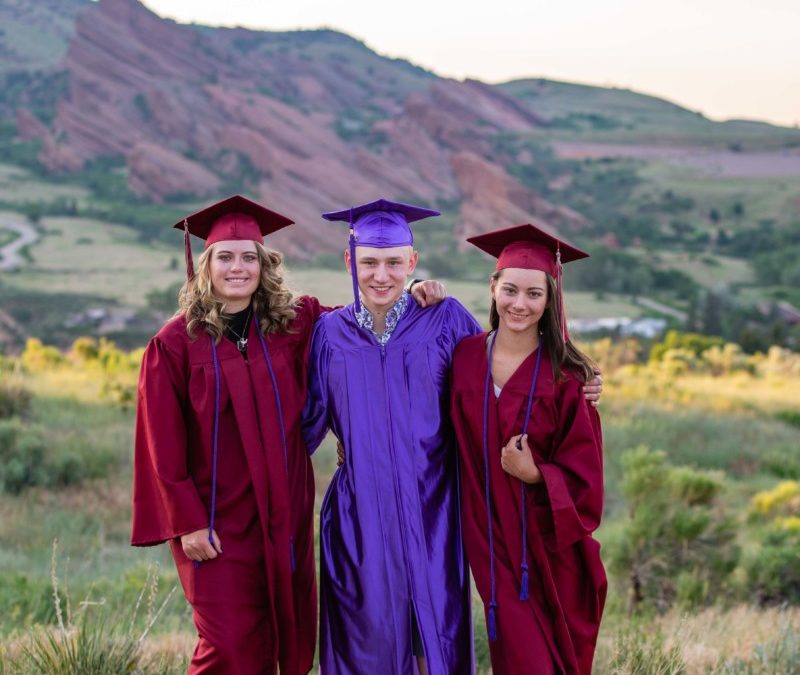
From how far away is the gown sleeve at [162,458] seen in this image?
3105 millimetres

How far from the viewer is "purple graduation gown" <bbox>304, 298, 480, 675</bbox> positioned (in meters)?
3.18

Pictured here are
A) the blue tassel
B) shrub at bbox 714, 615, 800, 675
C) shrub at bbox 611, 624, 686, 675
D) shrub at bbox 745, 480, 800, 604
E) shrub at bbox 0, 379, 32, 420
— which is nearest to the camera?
the blue tassel

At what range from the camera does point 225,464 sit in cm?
320

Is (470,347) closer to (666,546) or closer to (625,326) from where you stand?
(666,546)

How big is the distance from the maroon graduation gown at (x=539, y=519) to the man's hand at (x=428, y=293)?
0.27 meters

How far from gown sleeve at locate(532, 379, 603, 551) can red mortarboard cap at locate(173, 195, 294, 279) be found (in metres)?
1.21

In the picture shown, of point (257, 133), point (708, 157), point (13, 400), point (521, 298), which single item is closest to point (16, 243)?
point (257, 133)

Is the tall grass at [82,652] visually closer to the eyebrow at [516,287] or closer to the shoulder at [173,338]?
the shoulder at [173,338]

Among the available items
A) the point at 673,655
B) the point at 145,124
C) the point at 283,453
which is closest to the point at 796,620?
the point at 673,655

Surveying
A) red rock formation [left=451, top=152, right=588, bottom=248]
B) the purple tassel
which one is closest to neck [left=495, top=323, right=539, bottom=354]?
the purple tassel

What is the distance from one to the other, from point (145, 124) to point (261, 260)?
229 feet

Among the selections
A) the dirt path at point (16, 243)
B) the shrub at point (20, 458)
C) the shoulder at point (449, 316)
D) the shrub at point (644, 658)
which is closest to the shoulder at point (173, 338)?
the shoulder at point (449, 316)

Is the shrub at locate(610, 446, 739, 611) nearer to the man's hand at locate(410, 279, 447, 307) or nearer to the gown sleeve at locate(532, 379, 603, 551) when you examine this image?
the gown sleeve at locate(532, 379, 603, 551)

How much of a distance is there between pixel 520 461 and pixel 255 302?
1065 mm
